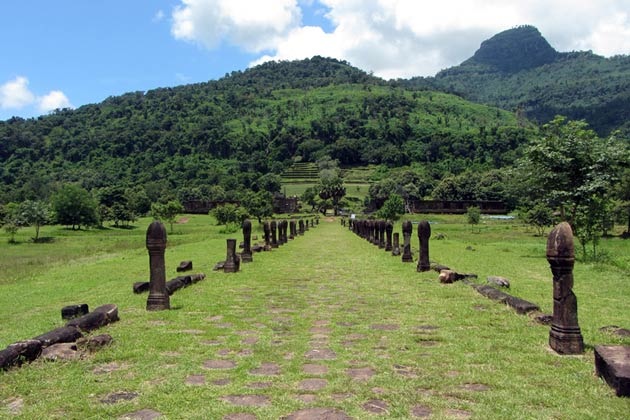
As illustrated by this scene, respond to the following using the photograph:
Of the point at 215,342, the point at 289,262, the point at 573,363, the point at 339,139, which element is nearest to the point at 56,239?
the point at 289,262

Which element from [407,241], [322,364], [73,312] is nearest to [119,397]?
[322,364]

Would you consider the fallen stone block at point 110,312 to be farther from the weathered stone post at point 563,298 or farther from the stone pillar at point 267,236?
the stone pillar at point 267,236

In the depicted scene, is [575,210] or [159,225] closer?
Result: [159,225]

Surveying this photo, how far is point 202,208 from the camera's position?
Result: 109 m

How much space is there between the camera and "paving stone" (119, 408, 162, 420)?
188 inches

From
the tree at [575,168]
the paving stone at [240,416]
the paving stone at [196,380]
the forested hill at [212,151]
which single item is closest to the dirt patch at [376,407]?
the paving stone at [240,416]

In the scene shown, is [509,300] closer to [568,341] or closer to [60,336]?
[568,341]

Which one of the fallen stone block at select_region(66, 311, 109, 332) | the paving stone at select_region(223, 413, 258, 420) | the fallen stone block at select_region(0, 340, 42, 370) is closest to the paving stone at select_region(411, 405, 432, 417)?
the paving stone at select_region(223, 413, 258, 420)

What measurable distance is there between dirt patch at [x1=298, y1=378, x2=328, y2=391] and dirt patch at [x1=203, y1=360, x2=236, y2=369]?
42.2 inches

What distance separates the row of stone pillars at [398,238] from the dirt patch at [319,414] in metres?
11.8

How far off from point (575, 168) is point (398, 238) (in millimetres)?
8765

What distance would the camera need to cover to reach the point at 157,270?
10.5 metres

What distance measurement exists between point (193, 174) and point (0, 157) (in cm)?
6521

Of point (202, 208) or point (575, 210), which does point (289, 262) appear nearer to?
point (575, 210)
